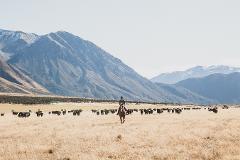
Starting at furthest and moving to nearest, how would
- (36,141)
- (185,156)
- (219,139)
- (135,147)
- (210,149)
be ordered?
(36,141) → (219,139) → (135,147) → (210,149) → (185,156)

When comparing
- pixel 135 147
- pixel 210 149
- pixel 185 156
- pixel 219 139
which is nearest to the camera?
pixel 185 156

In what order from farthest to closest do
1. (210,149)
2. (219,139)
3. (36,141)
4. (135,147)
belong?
(36,141) → (219,139) → (135,147) → (210,149)

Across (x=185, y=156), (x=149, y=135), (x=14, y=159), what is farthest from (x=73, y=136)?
(x=185, y=156)

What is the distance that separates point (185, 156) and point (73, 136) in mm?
11814

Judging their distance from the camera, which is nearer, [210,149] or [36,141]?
[210,149]

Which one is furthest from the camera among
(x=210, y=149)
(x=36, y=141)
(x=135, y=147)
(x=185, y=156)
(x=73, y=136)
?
(x=73, y=136)

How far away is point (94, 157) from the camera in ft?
63.9

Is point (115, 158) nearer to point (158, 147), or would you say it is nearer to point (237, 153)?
point (158, 147)

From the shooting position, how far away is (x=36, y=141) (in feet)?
89.4

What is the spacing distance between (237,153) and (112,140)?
9.01 meters

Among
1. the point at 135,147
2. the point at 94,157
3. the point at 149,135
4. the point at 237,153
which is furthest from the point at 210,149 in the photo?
the point at 149,135

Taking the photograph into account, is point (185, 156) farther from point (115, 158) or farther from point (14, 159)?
point (14, 159)

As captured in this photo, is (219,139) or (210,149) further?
(219,139)

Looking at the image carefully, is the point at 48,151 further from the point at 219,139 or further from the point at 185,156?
the point at 219,139
